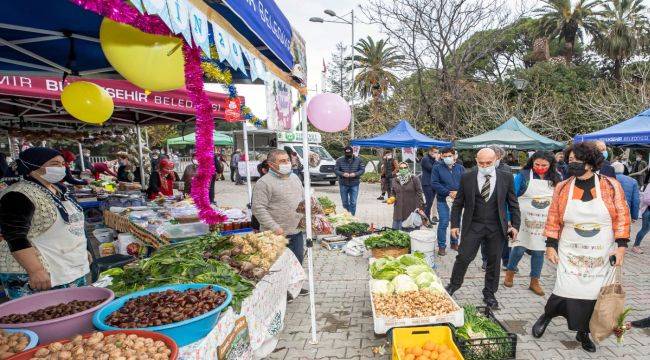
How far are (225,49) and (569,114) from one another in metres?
22.8

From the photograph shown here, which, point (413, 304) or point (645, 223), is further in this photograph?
point (645, 223)

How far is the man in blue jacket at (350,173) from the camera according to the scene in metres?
9.20

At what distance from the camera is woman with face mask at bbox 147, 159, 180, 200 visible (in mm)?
7926

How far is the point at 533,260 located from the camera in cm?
485

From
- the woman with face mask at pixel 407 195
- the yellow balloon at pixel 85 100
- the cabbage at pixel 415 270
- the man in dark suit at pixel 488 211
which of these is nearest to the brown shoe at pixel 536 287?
the man in dark suit at pixel 488 211

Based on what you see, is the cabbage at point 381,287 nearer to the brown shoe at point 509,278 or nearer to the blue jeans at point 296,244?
the blue jeans at point 296,244

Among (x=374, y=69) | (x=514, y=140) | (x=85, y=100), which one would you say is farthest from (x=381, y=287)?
(x=374, y=69)

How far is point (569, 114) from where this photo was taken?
66.0 ft

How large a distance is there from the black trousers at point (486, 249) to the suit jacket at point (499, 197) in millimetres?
79

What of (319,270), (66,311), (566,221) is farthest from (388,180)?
(66,311)

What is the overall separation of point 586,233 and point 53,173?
4.85m

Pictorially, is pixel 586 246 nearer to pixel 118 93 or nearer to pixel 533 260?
pixel 533 260

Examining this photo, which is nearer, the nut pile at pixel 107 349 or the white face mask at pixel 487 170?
the nut pile at pixel 107 349

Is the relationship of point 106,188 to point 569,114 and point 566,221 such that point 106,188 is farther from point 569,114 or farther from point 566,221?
point 569,114
